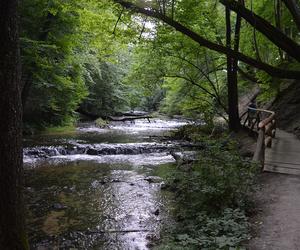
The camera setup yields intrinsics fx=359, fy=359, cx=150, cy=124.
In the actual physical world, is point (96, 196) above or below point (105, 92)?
below

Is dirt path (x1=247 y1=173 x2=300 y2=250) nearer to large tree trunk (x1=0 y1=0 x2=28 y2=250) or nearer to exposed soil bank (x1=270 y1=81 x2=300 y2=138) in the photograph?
large tree trunk (x1=0 y1=0 x2=28 y2=250)

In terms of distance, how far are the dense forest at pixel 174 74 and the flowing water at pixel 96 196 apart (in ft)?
0.81

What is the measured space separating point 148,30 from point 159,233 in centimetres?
932

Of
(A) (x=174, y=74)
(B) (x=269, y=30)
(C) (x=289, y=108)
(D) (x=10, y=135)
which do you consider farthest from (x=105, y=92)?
(D) (x=10, y=135)

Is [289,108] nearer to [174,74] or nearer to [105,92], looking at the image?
[174,74]

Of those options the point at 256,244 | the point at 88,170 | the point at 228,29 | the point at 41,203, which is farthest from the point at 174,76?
the point at 256,244

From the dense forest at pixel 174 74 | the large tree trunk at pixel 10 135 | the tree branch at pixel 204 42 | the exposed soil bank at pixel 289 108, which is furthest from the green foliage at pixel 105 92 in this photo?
the large tree trunk at pixel 10 135

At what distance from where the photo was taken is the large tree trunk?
162 inches

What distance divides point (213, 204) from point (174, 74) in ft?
37.4

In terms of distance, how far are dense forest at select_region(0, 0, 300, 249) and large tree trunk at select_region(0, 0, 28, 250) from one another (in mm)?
12

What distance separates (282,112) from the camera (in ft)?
61.0

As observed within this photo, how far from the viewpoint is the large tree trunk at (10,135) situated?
4.11 m

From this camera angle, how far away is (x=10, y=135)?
4.23 metres

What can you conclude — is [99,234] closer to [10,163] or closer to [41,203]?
[41,203]
